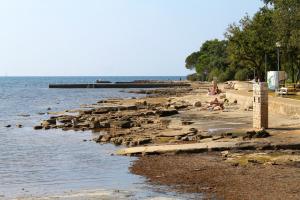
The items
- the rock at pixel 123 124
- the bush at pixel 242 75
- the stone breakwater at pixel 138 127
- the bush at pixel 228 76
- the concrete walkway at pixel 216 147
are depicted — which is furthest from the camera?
the bush at pixel 228 76

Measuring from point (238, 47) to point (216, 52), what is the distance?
84.7 m

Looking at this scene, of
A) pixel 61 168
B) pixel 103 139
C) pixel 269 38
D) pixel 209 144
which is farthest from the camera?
pixel 269 38

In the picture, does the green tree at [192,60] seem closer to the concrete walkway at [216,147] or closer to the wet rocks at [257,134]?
the wet rocks at [257,134]

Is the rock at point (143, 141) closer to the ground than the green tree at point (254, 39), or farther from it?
closer to the ground

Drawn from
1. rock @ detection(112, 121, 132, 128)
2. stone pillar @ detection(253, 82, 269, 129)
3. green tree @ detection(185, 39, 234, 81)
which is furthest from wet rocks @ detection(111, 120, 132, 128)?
green tree @ detection(185, 39, 234, 81)

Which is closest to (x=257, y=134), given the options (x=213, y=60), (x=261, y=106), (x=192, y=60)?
(x=261, y=106)

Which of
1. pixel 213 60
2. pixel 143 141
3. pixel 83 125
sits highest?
pixel 213 60

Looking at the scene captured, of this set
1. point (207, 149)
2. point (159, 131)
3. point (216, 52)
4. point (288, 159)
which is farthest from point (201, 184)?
point (216, 52)

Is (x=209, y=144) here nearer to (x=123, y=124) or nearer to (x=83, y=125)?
(x=123, y=124)

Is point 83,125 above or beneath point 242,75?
beneath

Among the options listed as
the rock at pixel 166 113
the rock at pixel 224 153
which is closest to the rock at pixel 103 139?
the rock at pixel 224 153

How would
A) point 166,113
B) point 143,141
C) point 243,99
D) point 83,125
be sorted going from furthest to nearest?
point 243,99
point 166,113
point 83,125
point 143,141

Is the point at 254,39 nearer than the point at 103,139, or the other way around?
the point at 103,139

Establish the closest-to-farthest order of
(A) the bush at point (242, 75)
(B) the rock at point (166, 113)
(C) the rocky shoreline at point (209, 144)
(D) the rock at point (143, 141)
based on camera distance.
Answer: (C) the rocky shoreline at point (209, 144) → (D) the rock at point (143, 141) → (B) the rock at point (166, 113) → (A) the bush at point (242, 75)
